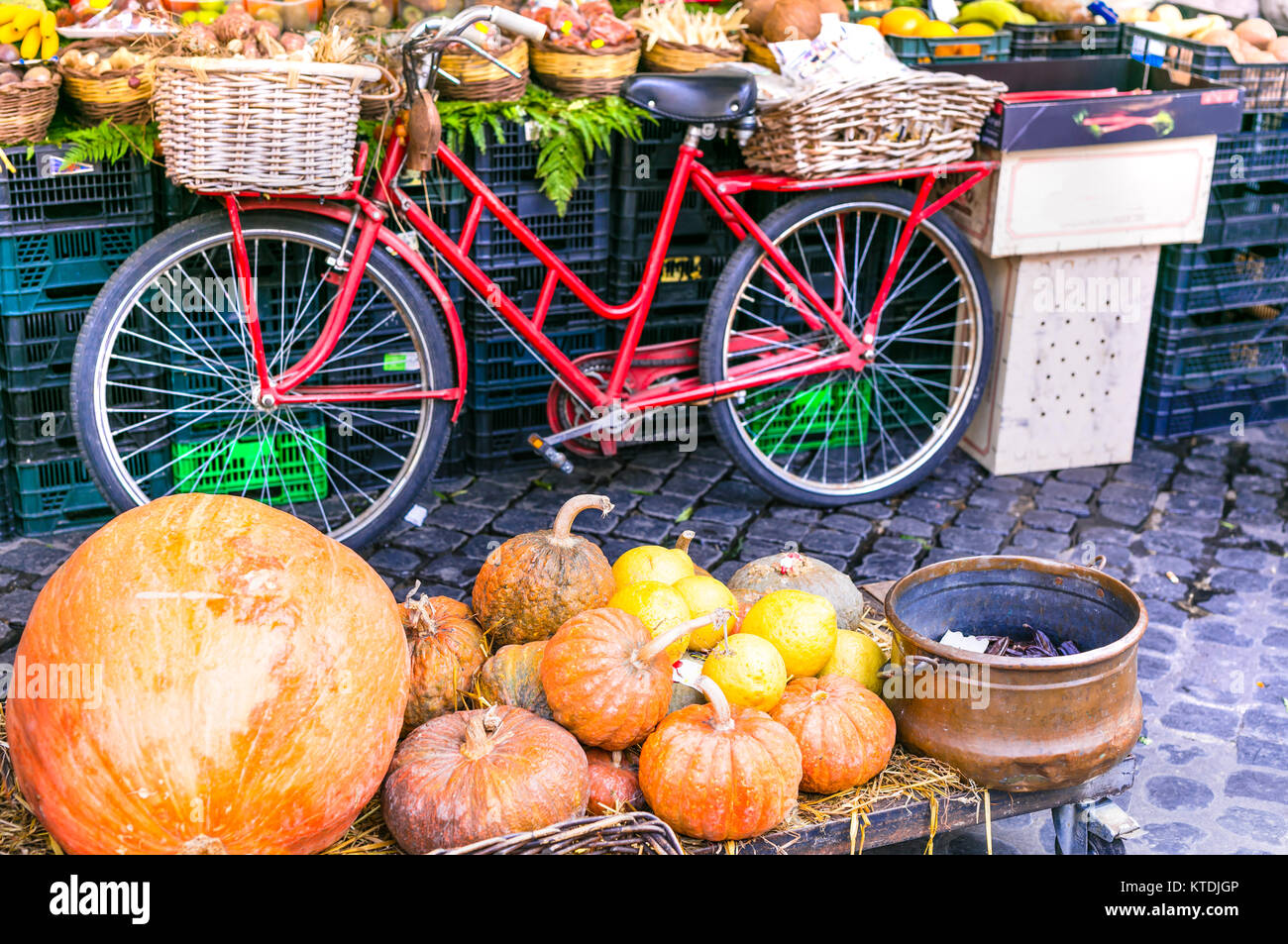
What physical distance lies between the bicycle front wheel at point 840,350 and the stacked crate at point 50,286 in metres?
1.98

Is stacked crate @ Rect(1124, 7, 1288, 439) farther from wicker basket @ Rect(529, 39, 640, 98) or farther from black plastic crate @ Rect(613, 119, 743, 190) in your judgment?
wicker basket @ Rect(529, 39, 640, 98)

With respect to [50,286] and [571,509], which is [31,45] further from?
[571,509]

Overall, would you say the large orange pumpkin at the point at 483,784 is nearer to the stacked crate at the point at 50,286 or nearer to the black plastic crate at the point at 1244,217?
the stacked crate at the point at 50,286

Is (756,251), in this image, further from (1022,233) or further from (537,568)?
(537,568)

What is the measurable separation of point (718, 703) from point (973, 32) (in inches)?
167

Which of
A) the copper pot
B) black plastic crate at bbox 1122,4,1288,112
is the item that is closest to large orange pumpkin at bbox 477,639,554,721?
the copper pot

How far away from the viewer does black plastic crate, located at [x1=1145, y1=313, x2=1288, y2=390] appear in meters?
5.75

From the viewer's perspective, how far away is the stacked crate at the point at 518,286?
16.4 ft

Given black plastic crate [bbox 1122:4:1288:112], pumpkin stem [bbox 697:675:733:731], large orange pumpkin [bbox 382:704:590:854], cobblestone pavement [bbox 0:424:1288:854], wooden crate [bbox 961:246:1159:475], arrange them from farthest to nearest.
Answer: black plastic crate [bbox 1122:4:1288:112] → wooden crate [bbox 961:246:1159:475] → cobblestone pavement [bbox 0:424:1288:854] → pumpkin stem [bbox 697:675:733:731] → large orange pumpkin [bbox 382:704:590:854]

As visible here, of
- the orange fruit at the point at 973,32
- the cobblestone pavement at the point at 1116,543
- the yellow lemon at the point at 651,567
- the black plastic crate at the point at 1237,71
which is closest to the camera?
the yellow lemon at the point at 651,567

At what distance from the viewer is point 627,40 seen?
16.5 ft

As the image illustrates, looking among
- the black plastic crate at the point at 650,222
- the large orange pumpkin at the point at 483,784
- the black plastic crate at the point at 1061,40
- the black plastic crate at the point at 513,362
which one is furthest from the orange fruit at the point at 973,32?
the large orange pumpkin at the point at 483,784

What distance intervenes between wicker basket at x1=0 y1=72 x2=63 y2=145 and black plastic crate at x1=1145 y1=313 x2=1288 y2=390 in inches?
164

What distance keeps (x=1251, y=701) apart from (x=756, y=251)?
212 cm
